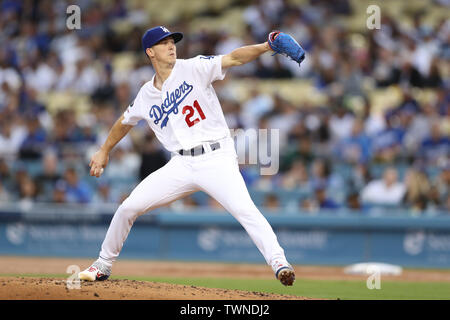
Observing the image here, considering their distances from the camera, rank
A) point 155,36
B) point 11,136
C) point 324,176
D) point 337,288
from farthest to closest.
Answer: point 11,136 < point 324,176 < point 337,288 < point 155,36

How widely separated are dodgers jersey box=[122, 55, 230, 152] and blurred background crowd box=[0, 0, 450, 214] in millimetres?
5924

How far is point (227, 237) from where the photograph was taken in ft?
39.0

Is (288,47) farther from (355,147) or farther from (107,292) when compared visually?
(355,147)

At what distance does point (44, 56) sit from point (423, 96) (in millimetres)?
7756

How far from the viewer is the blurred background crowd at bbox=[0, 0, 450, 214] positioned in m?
12.0

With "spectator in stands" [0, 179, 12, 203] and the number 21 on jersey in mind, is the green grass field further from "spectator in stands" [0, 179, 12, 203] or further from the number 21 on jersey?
"spectator in stands" [0, 179, 12, 203]

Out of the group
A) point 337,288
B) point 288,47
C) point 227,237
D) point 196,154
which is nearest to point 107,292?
point 196,154

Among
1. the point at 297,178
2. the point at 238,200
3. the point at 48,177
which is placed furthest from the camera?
the point at 48,177

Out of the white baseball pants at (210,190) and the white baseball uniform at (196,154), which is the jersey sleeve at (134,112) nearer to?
the white baseball uniform at (196,154)

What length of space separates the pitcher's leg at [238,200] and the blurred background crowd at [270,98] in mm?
6002

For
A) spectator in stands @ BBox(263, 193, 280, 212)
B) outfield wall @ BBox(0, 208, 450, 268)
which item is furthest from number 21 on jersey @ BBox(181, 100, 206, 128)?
spectator in stands @ BBox(263, 193, 280, 212)

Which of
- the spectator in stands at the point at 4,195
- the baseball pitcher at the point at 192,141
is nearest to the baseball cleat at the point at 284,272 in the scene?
the baseball pitcher at the point at 192,141

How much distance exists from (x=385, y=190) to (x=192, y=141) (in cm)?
628
